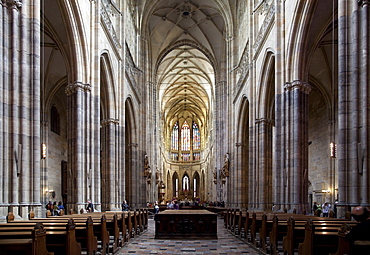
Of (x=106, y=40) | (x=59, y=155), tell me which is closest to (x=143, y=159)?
(x=59, y=155)

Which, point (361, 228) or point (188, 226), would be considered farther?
point (188, 226)

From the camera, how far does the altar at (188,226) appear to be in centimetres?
1455

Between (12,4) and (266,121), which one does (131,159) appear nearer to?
(266,121)

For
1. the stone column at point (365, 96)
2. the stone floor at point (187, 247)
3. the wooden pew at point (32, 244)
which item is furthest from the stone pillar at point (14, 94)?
the stone column at point (365, 96)

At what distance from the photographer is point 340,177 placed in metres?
10.2

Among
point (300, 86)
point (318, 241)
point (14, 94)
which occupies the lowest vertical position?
point (318, 241)

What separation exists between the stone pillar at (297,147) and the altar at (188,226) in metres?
3.31

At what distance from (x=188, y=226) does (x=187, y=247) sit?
2501 millimetres

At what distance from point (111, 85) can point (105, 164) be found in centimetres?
434

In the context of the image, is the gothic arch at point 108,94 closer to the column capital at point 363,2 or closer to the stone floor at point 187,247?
the stone floor at point 187,247

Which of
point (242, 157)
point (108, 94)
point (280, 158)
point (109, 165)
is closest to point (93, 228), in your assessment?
point (280, 158)

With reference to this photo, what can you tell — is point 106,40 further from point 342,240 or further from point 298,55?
point 342,240

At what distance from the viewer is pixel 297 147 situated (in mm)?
15602

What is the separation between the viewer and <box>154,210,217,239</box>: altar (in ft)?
47.7
